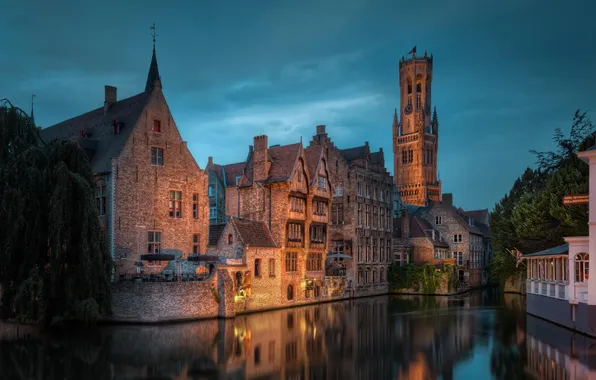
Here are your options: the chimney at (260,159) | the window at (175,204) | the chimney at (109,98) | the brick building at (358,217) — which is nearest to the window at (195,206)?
the window at (175,204)

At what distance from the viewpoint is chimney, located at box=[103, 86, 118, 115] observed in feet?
139

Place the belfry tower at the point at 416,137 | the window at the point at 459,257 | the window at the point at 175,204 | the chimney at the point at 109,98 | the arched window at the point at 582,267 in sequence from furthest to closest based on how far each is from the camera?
the belfry tower at the point at 416,137 → the window at the point at 459,257 → the chimney at the point at 109,98 → the window at the point at 175,204 → the arched window at the point at 582,267

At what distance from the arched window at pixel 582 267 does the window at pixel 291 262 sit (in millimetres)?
20412

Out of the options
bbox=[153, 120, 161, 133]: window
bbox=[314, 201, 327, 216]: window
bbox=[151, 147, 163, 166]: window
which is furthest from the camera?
bbox=[314, 201, 327, 216]: window

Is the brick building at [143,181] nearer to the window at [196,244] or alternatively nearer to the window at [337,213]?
the window at [196,244]

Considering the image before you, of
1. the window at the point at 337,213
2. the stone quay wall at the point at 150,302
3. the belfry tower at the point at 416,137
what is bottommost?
the stone quay wall at the point at 150,302

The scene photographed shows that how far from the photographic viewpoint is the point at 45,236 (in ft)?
94.5

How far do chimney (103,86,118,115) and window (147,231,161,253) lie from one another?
35.2ft

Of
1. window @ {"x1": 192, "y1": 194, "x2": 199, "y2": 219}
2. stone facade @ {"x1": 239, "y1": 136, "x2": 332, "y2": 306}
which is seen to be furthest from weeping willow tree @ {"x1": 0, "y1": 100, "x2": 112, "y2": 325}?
stone facade @ {"x1": 239, "y1": 136, "x2": 332, "y2": 306}

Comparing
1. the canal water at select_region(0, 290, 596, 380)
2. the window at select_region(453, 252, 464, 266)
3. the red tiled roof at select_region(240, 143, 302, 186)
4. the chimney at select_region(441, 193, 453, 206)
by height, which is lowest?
the canal water at select_region(0, 290, 596, 380)

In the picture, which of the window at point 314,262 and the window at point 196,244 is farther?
the window at point 314,262

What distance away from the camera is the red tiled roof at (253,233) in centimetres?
3847

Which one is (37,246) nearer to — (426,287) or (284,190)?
(284,190)

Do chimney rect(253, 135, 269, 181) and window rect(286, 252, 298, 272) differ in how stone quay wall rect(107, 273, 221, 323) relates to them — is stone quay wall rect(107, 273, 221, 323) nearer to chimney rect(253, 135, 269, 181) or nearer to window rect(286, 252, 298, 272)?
window rect(286, 252, 298, 272)
